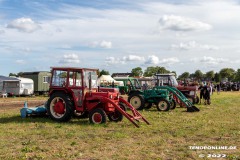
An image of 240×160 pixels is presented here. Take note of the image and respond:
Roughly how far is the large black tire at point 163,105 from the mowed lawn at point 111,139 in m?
4.69

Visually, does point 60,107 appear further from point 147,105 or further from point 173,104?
point 173,104

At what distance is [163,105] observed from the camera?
16516mm

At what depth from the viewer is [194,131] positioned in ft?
31.7

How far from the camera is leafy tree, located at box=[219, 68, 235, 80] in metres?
96.5

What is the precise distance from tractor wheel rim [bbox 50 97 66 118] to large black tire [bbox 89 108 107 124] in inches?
47.9

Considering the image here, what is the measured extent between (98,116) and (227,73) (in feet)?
303

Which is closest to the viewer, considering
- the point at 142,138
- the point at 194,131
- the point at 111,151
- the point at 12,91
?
the point at 111,151

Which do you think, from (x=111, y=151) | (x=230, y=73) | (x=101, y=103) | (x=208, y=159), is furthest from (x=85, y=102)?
(x=230, y=73)

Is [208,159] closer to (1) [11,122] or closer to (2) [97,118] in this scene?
(2) [97,118]

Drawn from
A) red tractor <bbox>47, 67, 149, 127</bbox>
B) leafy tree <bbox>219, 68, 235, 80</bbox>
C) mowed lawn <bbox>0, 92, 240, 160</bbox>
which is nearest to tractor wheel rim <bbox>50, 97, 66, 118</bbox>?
red tractor <bbox>47, 67, 149, 127</bbox>

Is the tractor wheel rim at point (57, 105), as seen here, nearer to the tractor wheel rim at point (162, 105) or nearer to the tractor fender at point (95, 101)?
the tractor fender at point (95, 101)

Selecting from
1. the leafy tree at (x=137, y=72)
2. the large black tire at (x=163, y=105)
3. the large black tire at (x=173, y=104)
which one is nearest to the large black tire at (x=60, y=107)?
the large black tire at (x=163, y=105)

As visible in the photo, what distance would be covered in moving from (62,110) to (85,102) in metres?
0.91

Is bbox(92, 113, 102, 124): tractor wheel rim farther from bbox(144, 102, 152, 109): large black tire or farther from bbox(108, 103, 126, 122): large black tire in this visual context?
bbox(144, 102, 152, 109): large black tire
